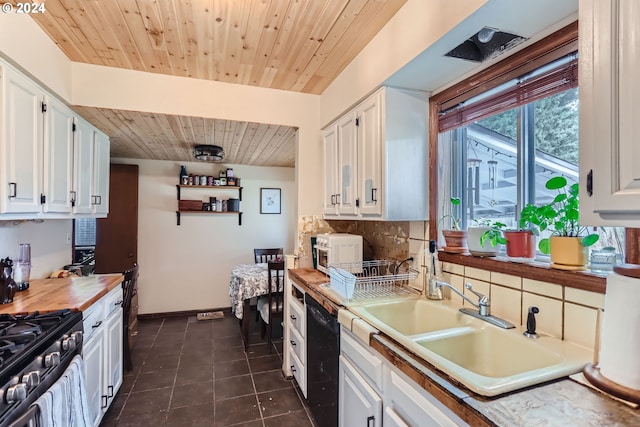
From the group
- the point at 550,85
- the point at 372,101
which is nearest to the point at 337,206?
the point at 372,101

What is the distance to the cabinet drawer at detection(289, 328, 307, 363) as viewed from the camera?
219 centimetres

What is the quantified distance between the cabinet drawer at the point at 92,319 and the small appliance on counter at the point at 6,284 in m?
0.41

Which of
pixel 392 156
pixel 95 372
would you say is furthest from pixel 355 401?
pixel 95 372

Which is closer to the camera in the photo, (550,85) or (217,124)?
(550,85)

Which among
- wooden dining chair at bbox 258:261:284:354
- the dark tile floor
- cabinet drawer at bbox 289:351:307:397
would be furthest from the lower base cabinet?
wooden dining chair at bbox 258:261:284:354

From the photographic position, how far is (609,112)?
77 cm

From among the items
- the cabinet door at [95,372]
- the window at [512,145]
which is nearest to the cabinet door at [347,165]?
the window at [512,145]

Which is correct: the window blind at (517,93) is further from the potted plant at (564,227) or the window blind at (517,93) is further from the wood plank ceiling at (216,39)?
the wood plank ceiling at (216,39)

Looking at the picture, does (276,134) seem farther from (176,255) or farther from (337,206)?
(176,255)

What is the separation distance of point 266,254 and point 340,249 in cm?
232

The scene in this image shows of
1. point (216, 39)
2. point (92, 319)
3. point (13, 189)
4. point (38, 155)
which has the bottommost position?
point (92, 319)

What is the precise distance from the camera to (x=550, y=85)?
129cm

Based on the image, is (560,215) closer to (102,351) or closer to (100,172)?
(102,351)

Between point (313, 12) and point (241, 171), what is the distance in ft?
10.5
